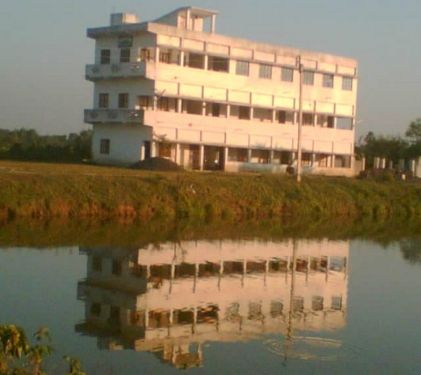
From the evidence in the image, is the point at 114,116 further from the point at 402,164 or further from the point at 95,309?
the point at 95,309

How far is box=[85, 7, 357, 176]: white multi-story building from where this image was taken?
6141 cm

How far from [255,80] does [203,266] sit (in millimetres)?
41123

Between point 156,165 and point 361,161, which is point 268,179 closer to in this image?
point 156,165

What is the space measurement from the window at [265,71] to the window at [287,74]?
145 cm

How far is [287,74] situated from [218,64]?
6.98 meters

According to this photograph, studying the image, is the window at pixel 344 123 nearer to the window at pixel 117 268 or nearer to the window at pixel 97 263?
the window at pixel 97 263

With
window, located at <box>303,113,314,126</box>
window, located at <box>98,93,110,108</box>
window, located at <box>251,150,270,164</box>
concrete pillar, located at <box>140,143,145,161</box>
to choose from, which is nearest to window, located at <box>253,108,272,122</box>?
window, located at <box>251,150,270,164</box>

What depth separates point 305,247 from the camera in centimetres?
3441

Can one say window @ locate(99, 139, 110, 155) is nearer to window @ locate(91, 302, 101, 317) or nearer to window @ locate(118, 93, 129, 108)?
window @ locate(118, 93, 129, 108)

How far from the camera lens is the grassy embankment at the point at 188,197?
38.2 m

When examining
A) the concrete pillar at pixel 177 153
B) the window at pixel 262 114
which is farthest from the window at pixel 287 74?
the concrete pillar at pixel 177 153

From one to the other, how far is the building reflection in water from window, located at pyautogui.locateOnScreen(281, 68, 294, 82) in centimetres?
3647

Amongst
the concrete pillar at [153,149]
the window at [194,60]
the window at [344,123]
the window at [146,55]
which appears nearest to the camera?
the concrete pillar at [153,149]

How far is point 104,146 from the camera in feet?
212
